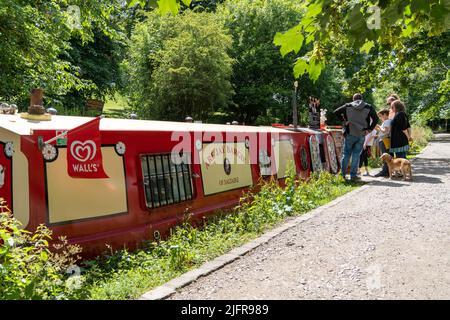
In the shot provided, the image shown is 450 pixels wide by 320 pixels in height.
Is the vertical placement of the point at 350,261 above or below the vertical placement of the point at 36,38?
below

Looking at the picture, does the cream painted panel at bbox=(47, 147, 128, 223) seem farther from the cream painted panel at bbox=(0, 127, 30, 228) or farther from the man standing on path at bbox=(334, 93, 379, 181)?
the man standing on path at bbox=(334, 93, 379, 181)

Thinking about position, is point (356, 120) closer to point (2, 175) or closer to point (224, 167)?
point (224, 167)

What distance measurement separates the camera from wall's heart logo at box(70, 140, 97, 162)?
4.34 meters

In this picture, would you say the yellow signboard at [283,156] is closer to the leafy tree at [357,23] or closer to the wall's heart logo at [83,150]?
the wall's heart logo at [83,150]

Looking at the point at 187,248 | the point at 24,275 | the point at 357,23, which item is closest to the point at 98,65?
the point at 187,248

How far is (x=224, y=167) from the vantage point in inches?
270

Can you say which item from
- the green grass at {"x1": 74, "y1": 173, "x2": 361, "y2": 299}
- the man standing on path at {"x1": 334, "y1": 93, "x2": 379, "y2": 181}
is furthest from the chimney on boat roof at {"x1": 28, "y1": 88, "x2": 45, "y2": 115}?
the man standing on path at {"x1": 334, "y1": 93, "x2": 379, "y2": 181}

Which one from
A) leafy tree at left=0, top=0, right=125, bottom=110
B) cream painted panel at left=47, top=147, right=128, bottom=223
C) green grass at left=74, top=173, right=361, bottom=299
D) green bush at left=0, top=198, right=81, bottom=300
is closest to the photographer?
green bush at left=0, top=198, right=81, bottom=300

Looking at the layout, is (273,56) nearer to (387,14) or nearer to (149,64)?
(149,64)

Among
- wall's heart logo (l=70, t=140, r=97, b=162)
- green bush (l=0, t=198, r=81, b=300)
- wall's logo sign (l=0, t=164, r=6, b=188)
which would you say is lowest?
green bush (l=0, t=198, r=81, b=300)

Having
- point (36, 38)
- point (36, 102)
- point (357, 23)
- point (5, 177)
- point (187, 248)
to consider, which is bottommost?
point (187, 248)

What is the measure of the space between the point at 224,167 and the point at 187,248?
218 centimetres

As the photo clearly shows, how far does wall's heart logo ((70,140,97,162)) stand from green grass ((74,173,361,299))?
3.44 ft
